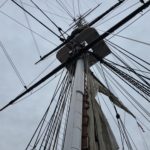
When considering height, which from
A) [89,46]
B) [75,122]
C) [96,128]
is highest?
[89,46]

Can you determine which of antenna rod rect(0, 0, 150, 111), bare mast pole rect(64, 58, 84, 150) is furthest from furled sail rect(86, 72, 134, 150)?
antenna rod rect(0, 0, 150, 111)

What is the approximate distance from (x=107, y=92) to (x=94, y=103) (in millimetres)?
1159

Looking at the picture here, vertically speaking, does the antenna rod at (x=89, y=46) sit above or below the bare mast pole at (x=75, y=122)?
above

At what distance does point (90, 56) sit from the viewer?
26.8ft

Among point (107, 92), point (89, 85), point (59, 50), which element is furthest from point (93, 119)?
point (59, 50)

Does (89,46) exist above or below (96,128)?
above

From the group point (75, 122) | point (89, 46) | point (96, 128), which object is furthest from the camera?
point (89, 46)

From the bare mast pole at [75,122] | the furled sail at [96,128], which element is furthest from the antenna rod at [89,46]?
the bare mast pole at [75,122]

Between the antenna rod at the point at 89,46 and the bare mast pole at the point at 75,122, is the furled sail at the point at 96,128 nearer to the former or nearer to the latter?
the bare mast pole at the point at 75,122

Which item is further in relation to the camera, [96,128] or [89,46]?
[89,46]

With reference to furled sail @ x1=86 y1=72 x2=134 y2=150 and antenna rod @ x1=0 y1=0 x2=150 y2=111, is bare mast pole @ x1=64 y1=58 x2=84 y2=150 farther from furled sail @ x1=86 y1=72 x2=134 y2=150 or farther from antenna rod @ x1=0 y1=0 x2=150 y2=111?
antenna rod @ x1=0 y1=0 x2=150 y2=111

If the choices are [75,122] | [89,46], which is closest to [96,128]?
[75,122]

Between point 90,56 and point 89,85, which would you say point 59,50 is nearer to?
point 90,56

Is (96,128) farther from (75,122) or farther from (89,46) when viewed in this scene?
(89,46)
